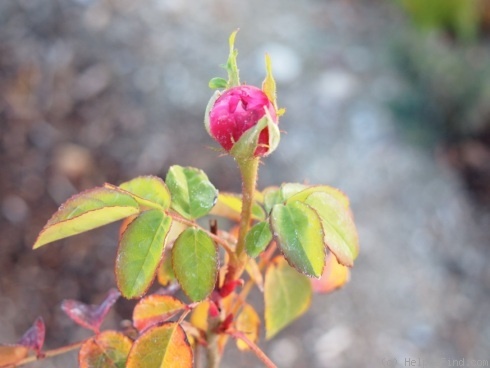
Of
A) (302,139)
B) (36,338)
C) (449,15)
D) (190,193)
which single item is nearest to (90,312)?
(36,338)

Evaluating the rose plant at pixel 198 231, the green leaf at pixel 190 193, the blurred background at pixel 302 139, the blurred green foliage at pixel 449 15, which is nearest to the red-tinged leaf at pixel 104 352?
the rose plant at pixel 198 231

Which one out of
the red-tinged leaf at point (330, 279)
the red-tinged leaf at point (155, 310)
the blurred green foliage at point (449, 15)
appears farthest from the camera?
the blurred green foliage at point (449, 15)

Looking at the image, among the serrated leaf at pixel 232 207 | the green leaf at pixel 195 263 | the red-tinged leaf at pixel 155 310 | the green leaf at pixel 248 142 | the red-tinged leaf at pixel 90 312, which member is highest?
the green leaf at pixel 248 142

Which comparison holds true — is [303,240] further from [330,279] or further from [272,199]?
[330,279]

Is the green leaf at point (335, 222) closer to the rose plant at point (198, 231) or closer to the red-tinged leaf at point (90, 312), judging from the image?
the rose plant at point (198, 231)

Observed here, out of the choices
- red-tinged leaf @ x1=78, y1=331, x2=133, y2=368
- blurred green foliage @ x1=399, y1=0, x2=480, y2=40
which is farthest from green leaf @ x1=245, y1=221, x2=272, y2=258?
blurred green foliage @ x1=399, y1=0, x2=480, y2=40

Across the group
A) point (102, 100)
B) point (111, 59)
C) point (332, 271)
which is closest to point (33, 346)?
point (332, 271)

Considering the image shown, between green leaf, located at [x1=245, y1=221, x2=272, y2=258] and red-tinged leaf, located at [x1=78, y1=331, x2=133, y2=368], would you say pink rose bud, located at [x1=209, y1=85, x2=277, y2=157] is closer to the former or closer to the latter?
green leaf, located at [x1=245, y1=221, x2=272, y2=258]
